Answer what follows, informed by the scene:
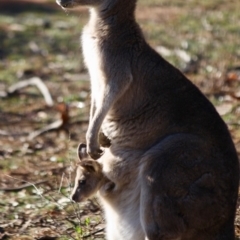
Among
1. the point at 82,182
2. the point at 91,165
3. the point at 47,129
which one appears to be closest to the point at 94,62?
the point at 91,165

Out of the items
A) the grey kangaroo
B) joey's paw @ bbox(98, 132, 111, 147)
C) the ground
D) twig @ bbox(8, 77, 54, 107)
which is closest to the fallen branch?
the ground

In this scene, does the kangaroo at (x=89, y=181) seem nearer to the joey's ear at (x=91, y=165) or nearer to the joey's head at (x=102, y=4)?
the joey's ear at (x=91, y=165)

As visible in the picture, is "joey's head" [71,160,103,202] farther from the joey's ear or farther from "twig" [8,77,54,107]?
"twig" [8,77,54,107]

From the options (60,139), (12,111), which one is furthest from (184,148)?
(12,111)

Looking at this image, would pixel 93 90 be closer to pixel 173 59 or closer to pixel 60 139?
pixel 60 139

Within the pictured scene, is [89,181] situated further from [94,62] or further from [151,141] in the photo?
[94,62]

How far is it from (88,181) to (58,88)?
483 cm

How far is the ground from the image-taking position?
5.76m

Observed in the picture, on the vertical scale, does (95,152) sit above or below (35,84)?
above

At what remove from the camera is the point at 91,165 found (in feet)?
16.6

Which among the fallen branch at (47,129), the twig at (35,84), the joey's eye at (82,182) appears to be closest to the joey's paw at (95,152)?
the joey's eye at (82,182)

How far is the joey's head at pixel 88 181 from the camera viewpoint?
16.5 feet

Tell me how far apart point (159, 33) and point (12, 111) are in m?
3.88

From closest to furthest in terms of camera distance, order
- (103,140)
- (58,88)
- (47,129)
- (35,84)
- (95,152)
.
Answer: (95,152) → (103,140) → (47,129) → (35,84) → (58,88)
